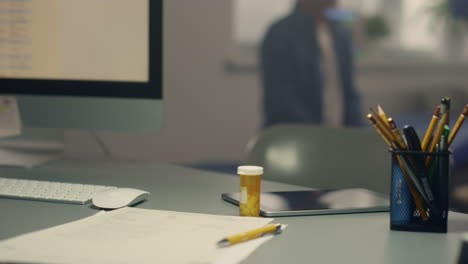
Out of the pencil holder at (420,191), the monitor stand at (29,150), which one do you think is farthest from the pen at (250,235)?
the monitor stand at (29,150)

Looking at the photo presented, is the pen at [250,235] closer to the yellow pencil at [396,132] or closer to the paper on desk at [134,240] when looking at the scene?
the paper on desk at [134,240]

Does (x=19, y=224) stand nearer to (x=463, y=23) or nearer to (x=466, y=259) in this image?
(x=466, y=259)

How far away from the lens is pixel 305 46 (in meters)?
2.87

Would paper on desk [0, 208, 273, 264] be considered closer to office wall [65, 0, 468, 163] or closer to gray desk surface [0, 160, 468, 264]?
gray desk surface [0, 160, 468, 264]

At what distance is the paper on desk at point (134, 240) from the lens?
670 millimetres

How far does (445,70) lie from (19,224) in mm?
4143

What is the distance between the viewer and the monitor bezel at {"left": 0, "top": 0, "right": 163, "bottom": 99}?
123cm

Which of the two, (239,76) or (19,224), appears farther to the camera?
(239,76)

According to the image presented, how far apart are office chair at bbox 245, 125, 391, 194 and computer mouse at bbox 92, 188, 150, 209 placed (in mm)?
507

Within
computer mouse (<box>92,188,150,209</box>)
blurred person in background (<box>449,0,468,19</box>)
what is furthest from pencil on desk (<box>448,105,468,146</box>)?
blurred person in background (<box>449,0,468,19</box>)

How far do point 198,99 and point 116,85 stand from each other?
110 inches

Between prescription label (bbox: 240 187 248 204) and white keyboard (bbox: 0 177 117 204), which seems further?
white keyboard (bbox: 0 177 117 204)

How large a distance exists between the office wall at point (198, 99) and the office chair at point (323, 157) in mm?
2497

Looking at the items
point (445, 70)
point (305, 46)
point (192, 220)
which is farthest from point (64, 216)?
point (445, 70)
